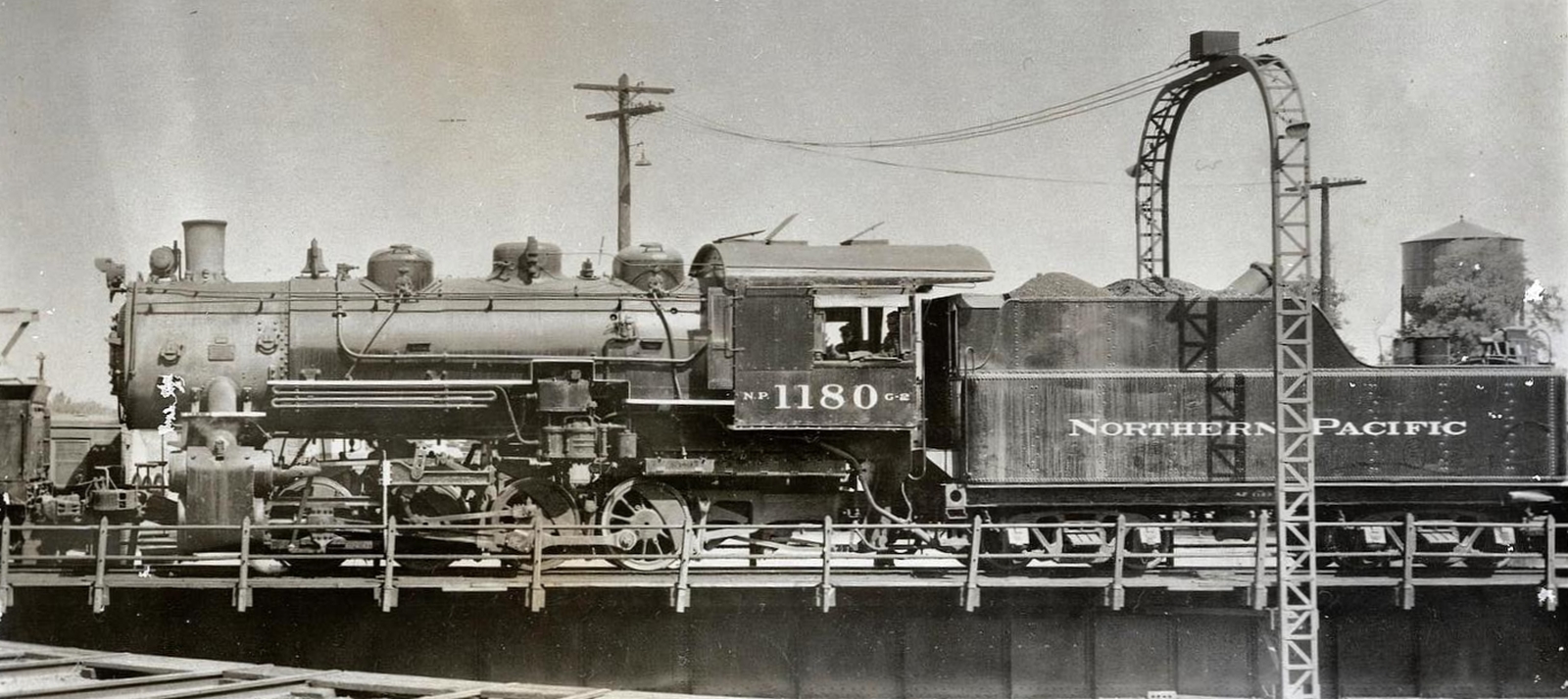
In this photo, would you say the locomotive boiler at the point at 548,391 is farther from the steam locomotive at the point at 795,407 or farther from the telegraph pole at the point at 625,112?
the telegraph pole at the point at 625,112

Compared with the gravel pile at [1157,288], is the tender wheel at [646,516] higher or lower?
lower

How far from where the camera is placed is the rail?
11930 millimetres

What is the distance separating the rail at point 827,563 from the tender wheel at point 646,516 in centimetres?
6

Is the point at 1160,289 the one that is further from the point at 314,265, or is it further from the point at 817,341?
the point at 314,265

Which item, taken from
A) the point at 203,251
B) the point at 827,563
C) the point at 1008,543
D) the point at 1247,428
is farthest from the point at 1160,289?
the point at 203,251

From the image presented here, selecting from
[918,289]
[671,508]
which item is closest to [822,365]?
[918,289]

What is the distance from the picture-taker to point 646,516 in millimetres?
13141

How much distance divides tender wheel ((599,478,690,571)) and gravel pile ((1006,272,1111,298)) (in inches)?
172

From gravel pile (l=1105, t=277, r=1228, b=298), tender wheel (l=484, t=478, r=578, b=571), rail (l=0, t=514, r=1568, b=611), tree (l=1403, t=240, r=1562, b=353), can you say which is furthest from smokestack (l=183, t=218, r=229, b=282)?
tree (l=1403, t=240, r=1562, b=353)

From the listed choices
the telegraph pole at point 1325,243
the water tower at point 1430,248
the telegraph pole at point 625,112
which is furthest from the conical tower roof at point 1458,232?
the telegraph pole at point 625,112

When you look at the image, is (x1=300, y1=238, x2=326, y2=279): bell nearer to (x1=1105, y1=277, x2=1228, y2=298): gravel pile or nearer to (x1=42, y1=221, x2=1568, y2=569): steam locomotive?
(x1=42, y1=221, x2=1568, y2=569): steam locomotive

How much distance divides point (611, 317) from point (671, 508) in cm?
222

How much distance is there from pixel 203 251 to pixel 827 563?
26.5 ft

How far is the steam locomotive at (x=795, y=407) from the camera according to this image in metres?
13.0
